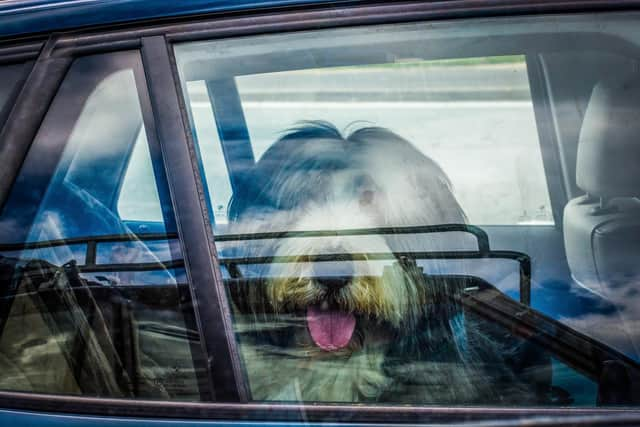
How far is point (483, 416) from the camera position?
4.04 feet

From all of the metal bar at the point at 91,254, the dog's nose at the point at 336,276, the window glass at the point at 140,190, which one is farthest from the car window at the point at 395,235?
the metal bar at the point at 91,254

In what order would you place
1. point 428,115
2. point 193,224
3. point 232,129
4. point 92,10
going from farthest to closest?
1. point 428,115
2. point 232,129
3. point 92,10
4. point 193,224

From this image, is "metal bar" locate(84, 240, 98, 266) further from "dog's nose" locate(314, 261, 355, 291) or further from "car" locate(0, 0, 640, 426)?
"dog's nose" locate(314, 261, 355, 291)

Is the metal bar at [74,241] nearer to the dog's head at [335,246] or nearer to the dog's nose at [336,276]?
the dog's head at [335,246]

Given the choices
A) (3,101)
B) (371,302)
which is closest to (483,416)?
(371,302)

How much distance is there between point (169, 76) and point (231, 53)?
0.14 metres

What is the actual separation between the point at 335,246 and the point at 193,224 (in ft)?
0.96

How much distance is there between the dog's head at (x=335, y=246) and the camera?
1440mm

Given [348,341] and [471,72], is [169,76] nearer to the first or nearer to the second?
[348,341]

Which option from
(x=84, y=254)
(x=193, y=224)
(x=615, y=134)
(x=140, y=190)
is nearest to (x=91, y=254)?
(x=84, y=254)

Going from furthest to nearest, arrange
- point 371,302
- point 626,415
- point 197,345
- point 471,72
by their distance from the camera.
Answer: point 471,72
point 371,302
point 197,345
point 626,415

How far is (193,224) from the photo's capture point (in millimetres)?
1348

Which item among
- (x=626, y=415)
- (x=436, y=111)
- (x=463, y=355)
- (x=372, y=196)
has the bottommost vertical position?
(x=626, y=415)

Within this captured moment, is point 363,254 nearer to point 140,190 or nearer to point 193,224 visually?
point 193,224
